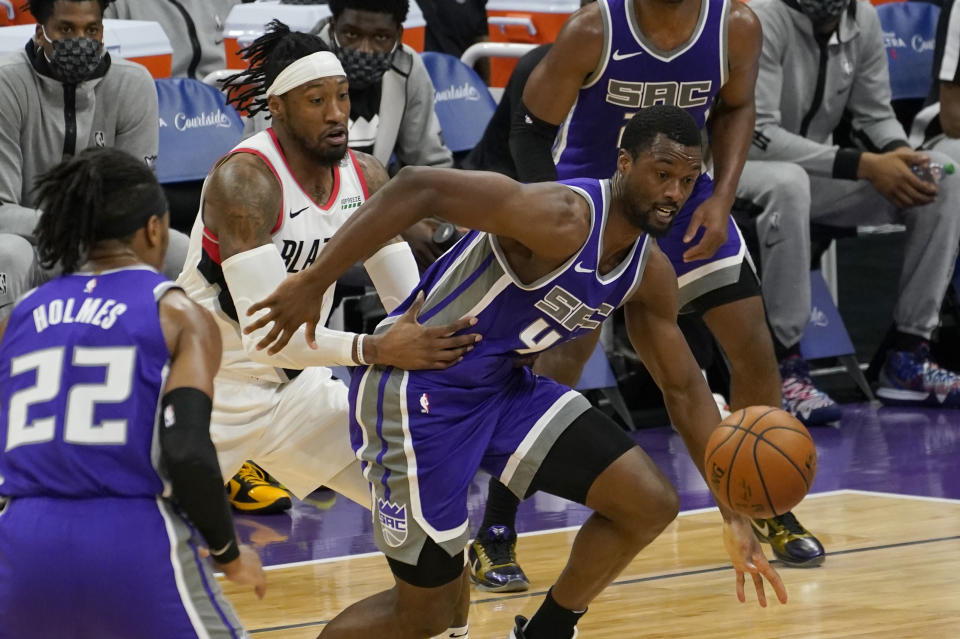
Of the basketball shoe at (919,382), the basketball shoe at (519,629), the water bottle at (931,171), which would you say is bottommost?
the basketball shoe at (919,382)

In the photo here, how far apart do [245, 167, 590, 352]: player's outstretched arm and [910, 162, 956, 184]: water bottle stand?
4412mm

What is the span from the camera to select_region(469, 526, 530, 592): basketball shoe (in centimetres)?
523

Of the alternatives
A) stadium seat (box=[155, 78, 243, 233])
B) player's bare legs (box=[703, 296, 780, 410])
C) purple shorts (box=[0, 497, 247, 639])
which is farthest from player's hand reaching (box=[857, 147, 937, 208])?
purple shorts (box=[0, 497, 247, 639])

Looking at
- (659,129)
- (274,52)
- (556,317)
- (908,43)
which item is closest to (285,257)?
(274,52)

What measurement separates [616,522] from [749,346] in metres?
1.41

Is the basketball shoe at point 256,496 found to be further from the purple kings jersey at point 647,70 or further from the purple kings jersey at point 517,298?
the purple kings jersey at point 517,298

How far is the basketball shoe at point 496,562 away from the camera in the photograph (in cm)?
523

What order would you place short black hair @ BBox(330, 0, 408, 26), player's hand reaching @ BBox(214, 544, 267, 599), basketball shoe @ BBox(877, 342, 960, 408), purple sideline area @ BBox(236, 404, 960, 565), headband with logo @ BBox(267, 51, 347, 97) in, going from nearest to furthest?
player's hand reaching @ BBox(214, 544, 267, 599)
headband with logo @ BBox(267, 51, 347, 97)
purple sideline area @ BBox(236, 404, 960, 565)
short black hair @ BBox(330, 0, 408, 26)
basketball shoe @ BBox(877, 342, 960, 408)

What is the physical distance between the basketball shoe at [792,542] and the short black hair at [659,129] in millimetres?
1744

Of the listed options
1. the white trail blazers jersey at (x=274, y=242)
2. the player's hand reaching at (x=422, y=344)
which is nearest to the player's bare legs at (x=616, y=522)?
the player's hand reaching at (x=422, y=344)

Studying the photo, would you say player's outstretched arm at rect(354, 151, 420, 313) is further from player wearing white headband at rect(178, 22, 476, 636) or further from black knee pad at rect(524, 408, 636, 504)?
black knee pad at rect(524, 408, 636, 504)

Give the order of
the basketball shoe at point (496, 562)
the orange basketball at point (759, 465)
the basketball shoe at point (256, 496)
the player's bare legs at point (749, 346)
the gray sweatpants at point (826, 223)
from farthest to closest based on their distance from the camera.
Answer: the gray sweatpants at point (826, 223) → the basketball shoe at point (256, 496) → the player's bare legs at point (749, 346) → the basketball shoe at point (496, 562) → the orange basketball at point (759, 465)

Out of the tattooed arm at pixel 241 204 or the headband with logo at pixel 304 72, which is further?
the headband with logo at pixel 304 72

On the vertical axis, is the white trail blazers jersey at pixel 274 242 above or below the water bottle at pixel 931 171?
above
